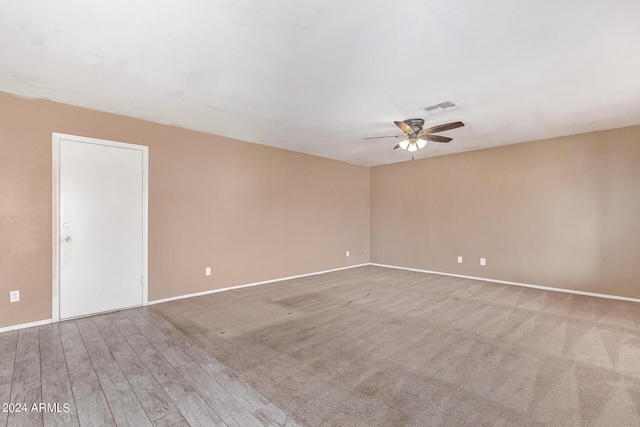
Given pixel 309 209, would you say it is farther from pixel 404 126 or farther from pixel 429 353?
pixel 429 353

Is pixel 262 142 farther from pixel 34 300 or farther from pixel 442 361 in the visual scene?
pixel 442 361

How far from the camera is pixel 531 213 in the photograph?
5184 millimetres

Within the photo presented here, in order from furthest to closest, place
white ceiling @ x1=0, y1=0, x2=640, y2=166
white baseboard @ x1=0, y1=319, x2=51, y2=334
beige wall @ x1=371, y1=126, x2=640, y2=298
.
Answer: beige wall @ x1=371, y1=126, x2=640, y2=298
white baseboard @ x1=0, y1=319, x2=51, y2=334
white ceiling @ x1=0, y1=0, x2=640, y2=166

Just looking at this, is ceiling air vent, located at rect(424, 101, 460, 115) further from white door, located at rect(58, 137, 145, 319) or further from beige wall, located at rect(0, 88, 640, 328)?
white door, located at rect(58, 137, 145, 319)

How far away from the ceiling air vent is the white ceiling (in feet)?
0.32

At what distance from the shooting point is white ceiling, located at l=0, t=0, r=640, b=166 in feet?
6.31

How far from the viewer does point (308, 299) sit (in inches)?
173

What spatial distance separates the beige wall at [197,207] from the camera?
10.6 ft

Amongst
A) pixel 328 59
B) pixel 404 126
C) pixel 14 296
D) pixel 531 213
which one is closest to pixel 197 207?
pixel 14 296

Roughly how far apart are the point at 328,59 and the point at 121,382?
305cm

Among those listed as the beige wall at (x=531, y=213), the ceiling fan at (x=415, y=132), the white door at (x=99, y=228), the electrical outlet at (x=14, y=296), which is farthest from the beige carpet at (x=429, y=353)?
the ceiling fan at (x=415, y=132)

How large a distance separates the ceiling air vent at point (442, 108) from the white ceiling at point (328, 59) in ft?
0.32

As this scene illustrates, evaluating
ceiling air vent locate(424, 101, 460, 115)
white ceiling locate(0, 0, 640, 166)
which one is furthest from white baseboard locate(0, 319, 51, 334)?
ceiling air vent locate(424, 101, 460, 115)

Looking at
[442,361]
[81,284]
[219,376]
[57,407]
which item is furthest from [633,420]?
[81,284]
